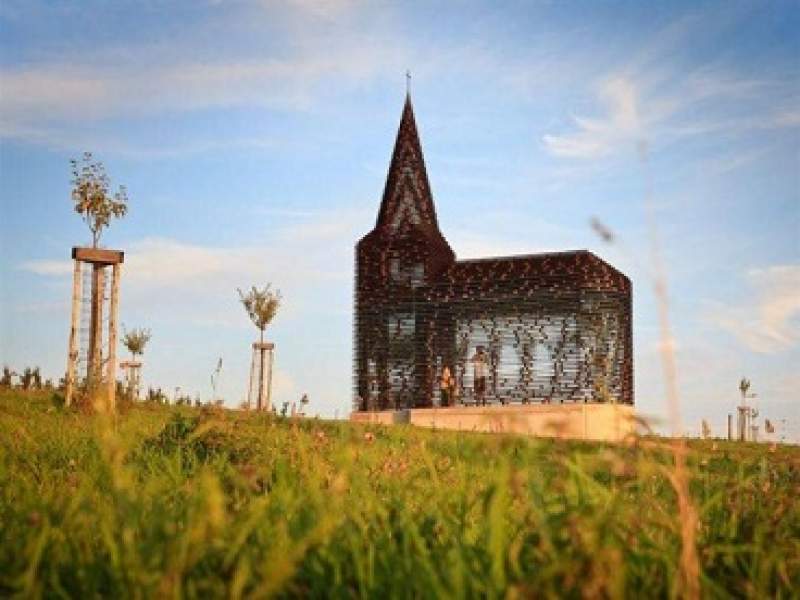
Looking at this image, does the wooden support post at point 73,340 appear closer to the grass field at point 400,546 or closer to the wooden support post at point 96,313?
the wooden support post at point 96,313

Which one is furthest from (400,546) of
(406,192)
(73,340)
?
(406,192)

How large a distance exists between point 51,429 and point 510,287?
24.0 metres

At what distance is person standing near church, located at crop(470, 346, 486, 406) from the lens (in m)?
31.3

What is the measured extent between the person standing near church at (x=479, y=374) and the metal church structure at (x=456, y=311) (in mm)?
47

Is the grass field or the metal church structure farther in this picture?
the metal church structure

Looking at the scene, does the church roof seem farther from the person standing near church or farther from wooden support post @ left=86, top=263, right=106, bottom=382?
wooden support post @ left=86, top=263, right=106, bottom=382

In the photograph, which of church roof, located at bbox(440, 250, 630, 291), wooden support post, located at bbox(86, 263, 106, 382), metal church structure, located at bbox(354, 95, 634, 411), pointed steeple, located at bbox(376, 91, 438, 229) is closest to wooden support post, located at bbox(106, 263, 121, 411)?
wooden support post, located at bbox(86, 263, 106, 382)

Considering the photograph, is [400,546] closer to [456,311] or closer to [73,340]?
[73,340]

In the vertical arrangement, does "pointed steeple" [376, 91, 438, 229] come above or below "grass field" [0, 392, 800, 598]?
above

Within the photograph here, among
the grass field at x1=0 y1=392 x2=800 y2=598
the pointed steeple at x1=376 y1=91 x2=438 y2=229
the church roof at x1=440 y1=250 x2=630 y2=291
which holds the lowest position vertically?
the grass field at x1=0 y1=392 x2=800 y2=598

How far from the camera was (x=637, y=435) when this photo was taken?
306cm

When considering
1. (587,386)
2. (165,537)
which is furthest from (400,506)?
(587,386)

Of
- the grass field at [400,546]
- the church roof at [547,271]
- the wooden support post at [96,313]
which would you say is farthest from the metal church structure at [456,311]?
the grass field at [400,546]

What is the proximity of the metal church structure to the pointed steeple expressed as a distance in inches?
2.0
